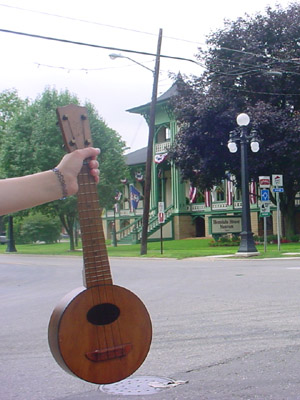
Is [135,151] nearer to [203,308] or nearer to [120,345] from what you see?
[203,308]

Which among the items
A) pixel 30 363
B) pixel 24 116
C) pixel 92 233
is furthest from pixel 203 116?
pixel 92 233

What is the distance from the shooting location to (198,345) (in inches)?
259

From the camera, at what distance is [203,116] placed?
31.6m

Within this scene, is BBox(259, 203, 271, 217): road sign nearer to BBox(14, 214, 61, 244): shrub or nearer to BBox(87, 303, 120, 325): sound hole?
BBox(87, 303, 120, 325): sound hole

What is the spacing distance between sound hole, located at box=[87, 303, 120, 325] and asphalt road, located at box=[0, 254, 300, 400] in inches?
66.4

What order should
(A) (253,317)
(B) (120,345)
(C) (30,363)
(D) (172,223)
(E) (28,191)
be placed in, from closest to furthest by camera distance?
1. (E) (28,191)
2. (B) (120,345)
3. (C) (30,363)
4. (A) (253,317)
5. (D) (172,223)

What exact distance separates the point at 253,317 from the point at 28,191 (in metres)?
6.04

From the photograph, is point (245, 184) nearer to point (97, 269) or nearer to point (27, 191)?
point (97, 269)

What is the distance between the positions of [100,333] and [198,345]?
356cm

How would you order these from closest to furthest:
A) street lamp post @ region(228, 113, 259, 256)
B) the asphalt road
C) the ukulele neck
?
the ukulele neck
the asphalt road
street lamp post @ region(228, 113, 259, 256)

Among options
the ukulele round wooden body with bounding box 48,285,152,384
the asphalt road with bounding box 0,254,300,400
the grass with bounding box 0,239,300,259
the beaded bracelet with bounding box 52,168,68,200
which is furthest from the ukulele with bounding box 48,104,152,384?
the grass with bounding box 0,239,300,259

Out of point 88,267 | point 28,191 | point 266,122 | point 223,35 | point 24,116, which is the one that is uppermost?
point 223,35

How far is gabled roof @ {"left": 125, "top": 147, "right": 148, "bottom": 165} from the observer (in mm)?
49400

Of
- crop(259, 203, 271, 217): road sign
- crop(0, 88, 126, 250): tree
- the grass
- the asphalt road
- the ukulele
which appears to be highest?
crop(0, 88, 126, 250): tree
